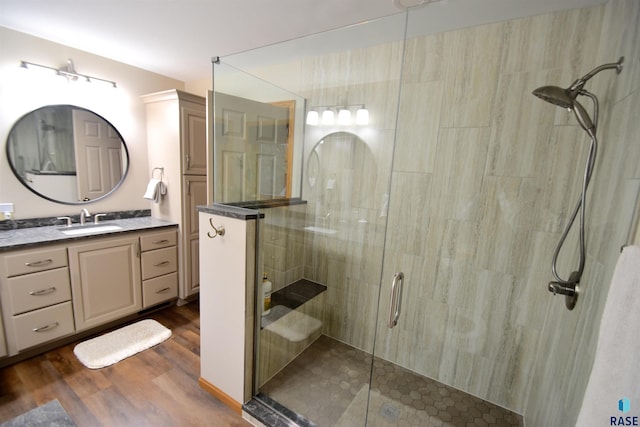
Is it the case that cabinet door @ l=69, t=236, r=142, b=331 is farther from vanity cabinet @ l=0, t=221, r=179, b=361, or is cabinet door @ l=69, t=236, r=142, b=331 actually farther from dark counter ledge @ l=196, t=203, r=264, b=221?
dark counter ledge @ l=196, t=203, r=264, b=221

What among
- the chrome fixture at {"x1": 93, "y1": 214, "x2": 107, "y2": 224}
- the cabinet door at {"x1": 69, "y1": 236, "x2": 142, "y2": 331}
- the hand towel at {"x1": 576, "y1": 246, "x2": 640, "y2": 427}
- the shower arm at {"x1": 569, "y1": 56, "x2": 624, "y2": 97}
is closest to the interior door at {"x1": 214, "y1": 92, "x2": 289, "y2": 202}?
the cabinet door at {"x1": 69, "y1": 236, "x2": 142, "y2": 331}

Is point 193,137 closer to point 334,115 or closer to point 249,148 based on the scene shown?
point 249,148

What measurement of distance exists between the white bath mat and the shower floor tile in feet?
3.95

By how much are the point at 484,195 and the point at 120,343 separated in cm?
301

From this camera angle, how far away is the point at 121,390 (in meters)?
1.75

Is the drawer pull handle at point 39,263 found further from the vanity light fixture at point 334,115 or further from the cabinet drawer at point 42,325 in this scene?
the vanity light fixture at point 334,115

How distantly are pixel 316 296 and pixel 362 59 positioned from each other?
192cm

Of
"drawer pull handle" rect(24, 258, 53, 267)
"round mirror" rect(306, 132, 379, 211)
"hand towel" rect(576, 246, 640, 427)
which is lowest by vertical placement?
"drawer pull handle" rect(24, 258, 53, 267)

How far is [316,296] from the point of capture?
7.47 ft

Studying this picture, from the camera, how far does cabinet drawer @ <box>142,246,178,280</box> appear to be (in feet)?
8.35

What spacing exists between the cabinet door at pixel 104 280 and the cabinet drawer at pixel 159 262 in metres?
0.07

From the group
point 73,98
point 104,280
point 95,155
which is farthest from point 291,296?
point 73,98

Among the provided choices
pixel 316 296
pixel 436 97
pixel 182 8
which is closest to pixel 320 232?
pixel 316 296

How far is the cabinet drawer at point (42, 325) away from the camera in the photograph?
1875mm
